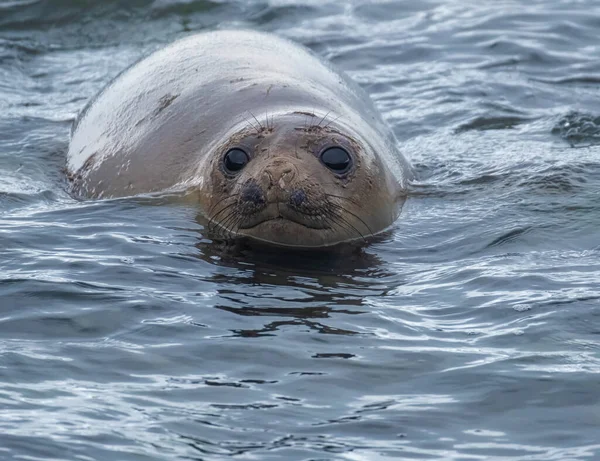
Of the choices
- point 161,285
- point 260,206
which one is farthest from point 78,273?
point 260,206

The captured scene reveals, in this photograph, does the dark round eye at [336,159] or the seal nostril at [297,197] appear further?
the dark round eye at [336,159]

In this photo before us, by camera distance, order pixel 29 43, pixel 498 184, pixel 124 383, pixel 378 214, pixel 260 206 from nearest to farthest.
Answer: pixel 124 383
pixel 260 206
pixel 378 214
pixel 498 184
pixel 29 43

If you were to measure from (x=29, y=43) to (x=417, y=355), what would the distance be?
29.1ft

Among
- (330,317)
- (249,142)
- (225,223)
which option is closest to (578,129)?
(249,142)

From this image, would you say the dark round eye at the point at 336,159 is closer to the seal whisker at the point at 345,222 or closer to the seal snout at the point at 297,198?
the seal whisker at the point at 345,222

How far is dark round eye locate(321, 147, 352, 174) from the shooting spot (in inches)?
285

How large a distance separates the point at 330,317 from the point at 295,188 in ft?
3.70

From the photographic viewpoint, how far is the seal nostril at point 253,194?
6918 millimetres

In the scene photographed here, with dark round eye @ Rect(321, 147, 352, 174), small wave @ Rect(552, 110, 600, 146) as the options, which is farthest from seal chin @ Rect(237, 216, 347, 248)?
small wave @ Rect(552, 110, 600, 146)

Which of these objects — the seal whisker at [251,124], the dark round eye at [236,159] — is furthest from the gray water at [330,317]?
the seal whisker at [251,124]

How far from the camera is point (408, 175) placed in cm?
879

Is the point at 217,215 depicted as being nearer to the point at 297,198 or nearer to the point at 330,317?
the point at 297,198

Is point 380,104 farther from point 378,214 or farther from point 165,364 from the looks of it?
point 165,364

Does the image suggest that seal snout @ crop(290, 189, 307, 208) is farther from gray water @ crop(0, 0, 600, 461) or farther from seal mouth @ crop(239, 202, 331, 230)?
gray water @ crop(0, 0, 600, 461)
